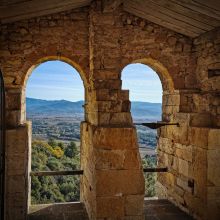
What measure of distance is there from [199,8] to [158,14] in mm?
984

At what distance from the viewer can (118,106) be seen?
4.84 metres

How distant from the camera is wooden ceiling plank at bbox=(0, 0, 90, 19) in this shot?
182 inches

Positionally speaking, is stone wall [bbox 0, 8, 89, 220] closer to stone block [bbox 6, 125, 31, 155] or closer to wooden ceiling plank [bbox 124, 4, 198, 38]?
stone block [bbox 6, 125, 31, 155]

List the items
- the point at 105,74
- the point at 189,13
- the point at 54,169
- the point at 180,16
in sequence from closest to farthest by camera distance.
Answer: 1. the point at 105,74
2. the point at 189,13
3. the point at 180,16
4. the point at 54,169

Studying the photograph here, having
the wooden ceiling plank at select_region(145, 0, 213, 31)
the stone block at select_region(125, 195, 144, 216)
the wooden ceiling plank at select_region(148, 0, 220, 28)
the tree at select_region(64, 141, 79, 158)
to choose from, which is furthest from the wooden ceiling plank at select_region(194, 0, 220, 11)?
the tree at select_region(64, 141, 79, 158)

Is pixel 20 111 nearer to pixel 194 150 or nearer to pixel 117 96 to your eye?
pixel 117 96

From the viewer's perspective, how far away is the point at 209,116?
18.7 ft

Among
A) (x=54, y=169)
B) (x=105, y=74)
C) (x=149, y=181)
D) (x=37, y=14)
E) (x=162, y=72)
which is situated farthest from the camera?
(x=149, y=181)

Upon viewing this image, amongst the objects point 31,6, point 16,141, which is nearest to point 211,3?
point 31,6

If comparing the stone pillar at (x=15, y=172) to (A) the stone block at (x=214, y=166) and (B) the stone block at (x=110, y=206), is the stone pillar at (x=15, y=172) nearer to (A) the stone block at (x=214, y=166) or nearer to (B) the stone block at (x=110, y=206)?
(B) the stone block at (x=110, y=206)

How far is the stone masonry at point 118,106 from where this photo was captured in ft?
15.0

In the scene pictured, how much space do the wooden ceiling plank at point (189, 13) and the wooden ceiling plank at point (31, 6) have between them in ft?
5.07

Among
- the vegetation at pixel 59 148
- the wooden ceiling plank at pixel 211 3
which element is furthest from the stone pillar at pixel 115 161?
the vegetation at pixel 59 148

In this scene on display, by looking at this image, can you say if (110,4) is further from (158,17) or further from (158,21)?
(158,21)
